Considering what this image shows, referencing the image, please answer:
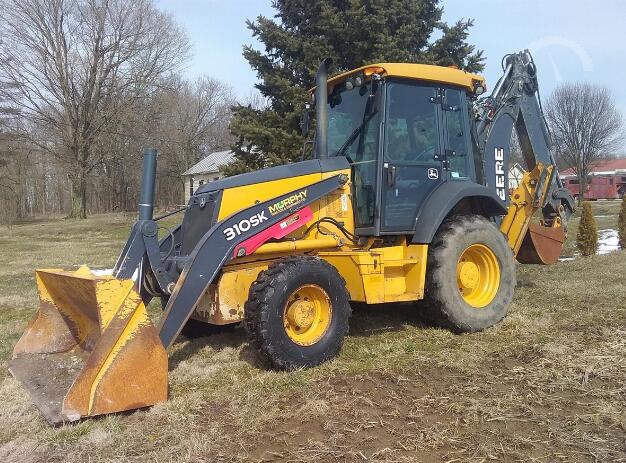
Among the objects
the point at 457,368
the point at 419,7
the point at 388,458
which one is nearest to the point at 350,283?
the point at 457,368

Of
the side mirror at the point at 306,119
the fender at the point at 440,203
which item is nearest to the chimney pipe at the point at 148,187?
the side mirror at the point at 306,119

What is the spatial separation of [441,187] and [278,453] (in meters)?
3.53

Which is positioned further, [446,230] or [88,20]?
[88,20]

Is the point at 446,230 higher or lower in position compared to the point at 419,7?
lower

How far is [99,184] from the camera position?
176 feet

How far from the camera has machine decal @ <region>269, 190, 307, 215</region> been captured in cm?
511

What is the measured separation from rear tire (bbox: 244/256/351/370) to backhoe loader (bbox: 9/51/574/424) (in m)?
0.01

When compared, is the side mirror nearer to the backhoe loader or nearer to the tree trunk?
the backhoe loader

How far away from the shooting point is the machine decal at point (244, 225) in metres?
4.72

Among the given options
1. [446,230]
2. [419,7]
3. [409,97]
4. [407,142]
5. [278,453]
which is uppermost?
[419,7]

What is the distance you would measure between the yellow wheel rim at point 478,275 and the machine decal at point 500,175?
1.03m

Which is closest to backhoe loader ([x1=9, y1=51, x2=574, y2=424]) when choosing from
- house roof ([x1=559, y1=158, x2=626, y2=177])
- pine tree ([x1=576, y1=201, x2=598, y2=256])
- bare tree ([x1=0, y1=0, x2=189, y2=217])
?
pine tree ([x1=576, y1=201, x2=598, y2=256])

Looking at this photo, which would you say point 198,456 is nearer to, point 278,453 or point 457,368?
point 278,453

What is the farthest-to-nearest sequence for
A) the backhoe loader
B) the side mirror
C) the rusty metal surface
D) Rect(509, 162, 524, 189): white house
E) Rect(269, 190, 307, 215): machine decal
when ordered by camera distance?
Rect(509, 162, 524, 189): white house → the side mirror → Rect(269, 190, 307, 215): machine decal → the backhoe loader → the rusty metal surface
